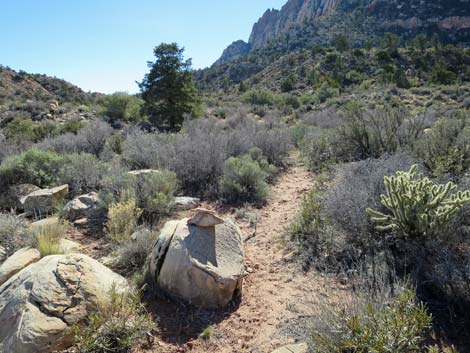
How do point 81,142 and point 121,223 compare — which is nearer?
point 121,223

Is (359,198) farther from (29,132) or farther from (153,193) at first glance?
(29,132)

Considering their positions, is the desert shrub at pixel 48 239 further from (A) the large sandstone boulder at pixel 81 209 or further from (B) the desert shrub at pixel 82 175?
(B) the desert shrub at pixel 82 175

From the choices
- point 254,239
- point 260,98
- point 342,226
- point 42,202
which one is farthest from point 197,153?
point 260,98

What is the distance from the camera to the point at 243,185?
6.15 m

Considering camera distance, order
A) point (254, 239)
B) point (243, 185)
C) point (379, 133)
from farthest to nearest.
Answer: point (379, 133), point (243, 185), point (254, 239)

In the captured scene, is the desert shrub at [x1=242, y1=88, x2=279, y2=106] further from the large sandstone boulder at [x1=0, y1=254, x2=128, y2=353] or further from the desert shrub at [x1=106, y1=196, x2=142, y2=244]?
the large sandstone boulder at [x1=0, y1=254, x2=128, y2=353]

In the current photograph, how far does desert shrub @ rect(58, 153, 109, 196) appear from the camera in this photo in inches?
239

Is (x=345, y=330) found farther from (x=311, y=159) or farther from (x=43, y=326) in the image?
(x=311, y=159)

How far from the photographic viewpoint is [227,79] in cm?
3919

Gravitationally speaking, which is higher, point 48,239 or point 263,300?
point 48,239

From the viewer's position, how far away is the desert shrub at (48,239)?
3536mm

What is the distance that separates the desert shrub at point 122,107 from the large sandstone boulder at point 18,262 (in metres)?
13.8

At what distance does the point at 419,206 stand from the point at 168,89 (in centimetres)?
1298

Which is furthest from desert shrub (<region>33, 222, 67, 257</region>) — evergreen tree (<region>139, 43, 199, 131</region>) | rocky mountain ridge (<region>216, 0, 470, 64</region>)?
rocky mountain ridge (<region>216, 0, 470, 64</region>)
